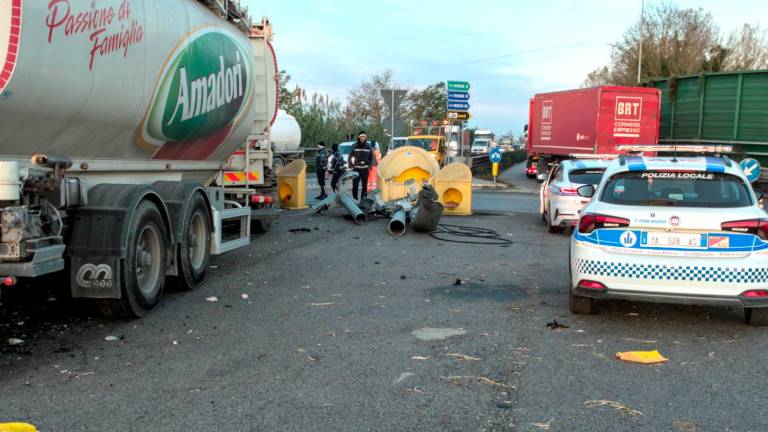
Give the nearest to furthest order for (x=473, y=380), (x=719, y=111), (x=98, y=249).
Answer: (x=473, y=380)
(x=98, y=249)
(x=719, y=111)

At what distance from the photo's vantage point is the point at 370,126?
4503 cm

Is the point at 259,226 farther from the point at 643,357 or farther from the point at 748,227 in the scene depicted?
the point at 748,227

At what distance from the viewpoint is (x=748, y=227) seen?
5648 millimetres

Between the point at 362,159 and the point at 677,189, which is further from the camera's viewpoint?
the point at 362,159

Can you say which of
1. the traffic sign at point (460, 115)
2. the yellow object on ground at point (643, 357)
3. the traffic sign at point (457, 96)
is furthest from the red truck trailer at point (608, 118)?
the yellow object on ground at point (643, 357)

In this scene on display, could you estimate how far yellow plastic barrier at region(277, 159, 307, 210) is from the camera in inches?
643

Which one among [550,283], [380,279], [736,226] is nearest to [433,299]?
[380,279]

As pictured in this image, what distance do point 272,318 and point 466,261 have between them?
4.00m

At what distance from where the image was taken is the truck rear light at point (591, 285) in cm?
592

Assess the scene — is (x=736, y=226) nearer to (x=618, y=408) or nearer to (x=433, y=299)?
(x=618, y=408)

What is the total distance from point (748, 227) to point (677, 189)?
746 mm

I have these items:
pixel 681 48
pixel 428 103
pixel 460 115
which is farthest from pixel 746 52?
pixel 428 103

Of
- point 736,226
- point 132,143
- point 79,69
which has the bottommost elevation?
point 736,226

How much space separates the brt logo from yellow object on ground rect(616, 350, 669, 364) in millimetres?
18733
